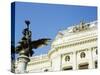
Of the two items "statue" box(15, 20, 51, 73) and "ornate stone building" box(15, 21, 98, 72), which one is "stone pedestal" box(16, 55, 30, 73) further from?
"ornate stone building" box(15, 21, 98, 72)

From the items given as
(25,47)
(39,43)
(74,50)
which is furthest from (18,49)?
(74,50)

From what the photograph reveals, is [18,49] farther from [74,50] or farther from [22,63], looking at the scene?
[74,50]

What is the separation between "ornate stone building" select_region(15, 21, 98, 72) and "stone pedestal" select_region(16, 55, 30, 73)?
0.15 m

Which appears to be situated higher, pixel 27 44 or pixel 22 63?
pixel 27 44

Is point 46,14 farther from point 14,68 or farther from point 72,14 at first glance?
point 14,68

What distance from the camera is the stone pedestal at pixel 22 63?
2.95 m

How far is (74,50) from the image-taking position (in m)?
3.24

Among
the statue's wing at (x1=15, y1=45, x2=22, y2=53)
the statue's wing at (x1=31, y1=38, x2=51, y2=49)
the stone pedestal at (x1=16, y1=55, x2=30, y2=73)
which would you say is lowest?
the stone pedestal at (x1=16, y1=55, x2=30, y2=73)

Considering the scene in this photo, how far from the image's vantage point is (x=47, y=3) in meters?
3.11

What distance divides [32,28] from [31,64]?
1.15 feet

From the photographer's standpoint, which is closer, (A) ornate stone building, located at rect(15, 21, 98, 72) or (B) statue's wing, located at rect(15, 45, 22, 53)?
(B) statue's wing, located at rect(15, 45, 22, 53)

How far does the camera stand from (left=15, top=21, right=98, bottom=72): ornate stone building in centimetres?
314

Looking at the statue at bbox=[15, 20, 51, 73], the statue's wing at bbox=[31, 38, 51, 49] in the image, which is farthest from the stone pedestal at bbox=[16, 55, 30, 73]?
the statue's wing at bbox=[31, 38, 51, 49]

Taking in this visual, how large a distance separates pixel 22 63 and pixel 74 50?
59 centimetres
